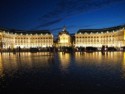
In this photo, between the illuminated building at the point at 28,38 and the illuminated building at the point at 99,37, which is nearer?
the illuminated building at the point at 99,37

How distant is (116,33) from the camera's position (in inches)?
5733

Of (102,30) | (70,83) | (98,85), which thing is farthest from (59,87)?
(102,30)

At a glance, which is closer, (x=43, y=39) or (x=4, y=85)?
(x=4, y=85)

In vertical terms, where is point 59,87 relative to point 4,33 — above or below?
below

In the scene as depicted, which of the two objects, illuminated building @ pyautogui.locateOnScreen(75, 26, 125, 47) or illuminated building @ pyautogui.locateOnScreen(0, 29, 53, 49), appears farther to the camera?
illuminated building @ pyautogui.locateOnScreen(0, 29, 53, 49)

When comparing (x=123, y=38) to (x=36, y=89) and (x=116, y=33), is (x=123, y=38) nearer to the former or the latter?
(x=116, y=33)

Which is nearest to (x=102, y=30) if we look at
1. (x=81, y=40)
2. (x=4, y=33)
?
(x=81, y=40)

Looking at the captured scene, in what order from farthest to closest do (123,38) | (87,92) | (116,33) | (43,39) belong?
(43,39) → (116,33) → (123,38) → (87,92)

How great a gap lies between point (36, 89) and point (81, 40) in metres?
166

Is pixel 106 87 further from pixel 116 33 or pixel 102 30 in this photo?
pixel 102 30

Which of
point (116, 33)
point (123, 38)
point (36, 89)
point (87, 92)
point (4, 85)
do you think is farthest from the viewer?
point (116, 33)

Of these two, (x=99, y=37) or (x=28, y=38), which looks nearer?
(x=99, y=37)

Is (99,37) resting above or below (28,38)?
above

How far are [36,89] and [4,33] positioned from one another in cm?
14742
